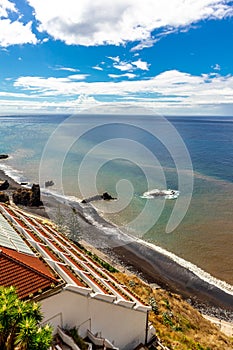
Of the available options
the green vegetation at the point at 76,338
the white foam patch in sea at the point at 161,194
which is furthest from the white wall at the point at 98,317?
the white foam patch in sea at the point at 161,194

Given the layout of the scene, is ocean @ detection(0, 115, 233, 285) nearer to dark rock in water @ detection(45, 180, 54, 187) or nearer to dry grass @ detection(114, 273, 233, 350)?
dark rock in water @ detection(45, 180, 54, 187)

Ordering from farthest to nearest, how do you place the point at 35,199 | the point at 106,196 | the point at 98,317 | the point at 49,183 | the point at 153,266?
the point at 49,183 → the point at 106,196 → the point at 35,199 → the point at 153,266 → the point at 98,317

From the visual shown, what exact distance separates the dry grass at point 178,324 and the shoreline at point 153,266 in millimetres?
2612

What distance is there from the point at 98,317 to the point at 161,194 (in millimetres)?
50140

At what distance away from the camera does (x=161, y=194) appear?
66125 millimetres

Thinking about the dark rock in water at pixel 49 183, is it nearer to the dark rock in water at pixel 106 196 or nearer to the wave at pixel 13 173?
the wave at pixel 13 173

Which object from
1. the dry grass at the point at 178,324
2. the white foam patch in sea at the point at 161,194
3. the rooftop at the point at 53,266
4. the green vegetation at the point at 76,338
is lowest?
the dry grass at the point at 178,324

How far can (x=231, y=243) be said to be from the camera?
4522 cm

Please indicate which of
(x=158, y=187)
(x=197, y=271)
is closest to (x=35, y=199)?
(x=158, y=187)

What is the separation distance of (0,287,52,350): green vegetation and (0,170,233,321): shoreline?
92.4ft

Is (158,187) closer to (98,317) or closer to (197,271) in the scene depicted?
(197,271)

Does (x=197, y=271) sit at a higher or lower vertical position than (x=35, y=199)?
lower

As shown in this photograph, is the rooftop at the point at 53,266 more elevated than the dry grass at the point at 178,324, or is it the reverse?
the rooftop at the point at 53,266

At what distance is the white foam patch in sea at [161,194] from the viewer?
212ft
